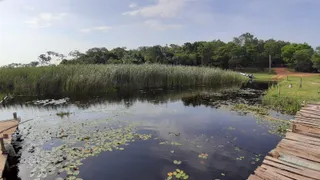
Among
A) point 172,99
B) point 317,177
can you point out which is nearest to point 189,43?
point 172,99

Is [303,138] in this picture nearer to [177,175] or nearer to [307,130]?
[307,130]

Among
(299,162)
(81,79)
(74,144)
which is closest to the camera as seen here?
(299,162)

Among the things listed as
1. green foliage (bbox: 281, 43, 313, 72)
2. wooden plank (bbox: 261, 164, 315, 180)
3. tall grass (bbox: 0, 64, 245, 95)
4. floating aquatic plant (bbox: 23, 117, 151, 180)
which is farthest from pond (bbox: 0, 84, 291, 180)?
green foliage (bbox: 281, 43, 313, 72)

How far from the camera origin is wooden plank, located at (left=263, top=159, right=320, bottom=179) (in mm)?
3726

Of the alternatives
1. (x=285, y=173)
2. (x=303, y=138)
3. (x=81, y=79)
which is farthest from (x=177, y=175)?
(x=81, y=79)

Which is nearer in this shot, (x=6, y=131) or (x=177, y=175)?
(x=177, y=175)

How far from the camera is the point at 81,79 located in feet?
54.3

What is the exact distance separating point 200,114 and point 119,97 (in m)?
6.47

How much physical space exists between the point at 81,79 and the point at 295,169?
15.0 metres

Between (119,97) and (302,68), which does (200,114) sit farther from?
(302,68)

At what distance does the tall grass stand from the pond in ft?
14.5

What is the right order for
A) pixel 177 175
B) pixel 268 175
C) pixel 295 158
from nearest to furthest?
pixel 268 175
pixel 295 158
pixel 177 175

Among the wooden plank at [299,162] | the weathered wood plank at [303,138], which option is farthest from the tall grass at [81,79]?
the wooden plank at [299,162]

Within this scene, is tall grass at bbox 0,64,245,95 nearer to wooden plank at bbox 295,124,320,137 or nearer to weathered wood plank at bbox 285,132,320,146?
wooden plank at bbox 295,124,320,137
